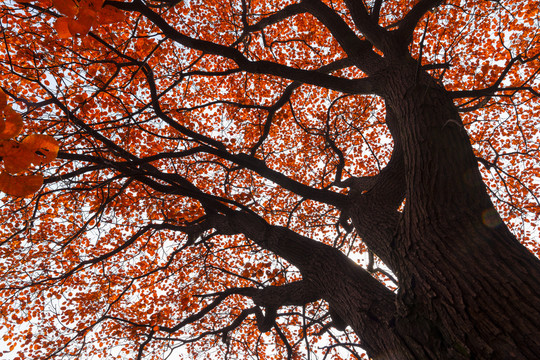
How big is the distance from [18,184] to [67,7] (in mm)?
594

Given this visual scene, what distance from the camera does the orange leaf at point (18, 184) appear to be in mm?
839

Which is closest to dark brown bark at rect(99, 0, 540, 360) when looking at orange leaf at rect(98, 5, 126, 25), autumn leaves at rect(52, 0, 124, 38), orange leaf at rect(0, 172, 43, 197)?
orange leaf at rect(98, 5, 126, 25)

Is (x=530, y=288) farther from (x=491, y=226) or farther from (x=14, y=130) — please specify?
(x=14, y=130)

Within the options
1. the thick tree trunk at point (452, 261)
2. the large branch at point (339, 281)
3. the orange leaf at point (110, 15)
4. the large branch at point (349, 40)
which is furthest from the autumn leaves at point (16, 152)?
the large branch at point (349, 40)

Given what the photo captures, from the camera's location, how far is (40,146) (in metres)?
0.89

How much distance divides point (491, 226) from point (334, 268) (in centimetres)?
154

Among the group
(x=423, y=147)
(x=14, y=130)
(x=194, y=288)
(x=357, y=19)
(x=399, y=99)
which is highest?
(x=357, y=19)

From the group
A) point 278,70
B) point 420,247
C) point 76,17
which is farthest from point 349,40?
point 76,17

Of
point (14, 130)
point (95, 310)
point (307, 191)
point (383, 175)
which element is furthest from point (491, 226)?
point (95, 310)

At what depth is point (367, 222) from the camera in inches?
131

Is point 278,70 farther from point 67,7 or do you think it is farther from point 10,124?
point 10,124

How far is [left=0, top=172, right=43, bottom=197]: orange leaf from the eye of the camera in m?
0.84

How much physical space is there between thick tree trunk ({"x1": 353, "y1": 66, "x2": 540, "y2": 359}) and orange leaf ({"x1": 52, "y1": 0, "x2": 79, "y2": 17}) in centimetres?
226

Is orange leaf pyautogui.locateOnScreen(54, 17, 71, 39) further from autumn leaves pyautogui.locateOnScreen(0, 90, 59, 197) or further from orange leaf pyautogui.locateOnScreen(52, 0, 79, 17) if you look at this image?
autumn leaves pyautogui.locateOnScreen(0, 90, 59, 197)
